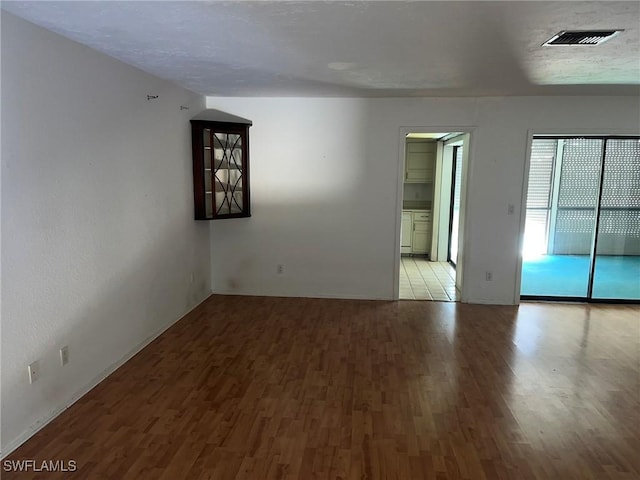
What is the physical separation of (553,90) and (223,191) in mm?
3602

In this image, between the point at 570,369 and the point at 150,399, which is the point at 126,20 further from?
the point at 570,369

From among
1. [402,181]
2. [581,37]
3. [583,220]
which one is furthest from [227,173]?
[583,220]

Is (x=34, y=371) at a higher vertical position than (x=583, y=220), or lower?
lower

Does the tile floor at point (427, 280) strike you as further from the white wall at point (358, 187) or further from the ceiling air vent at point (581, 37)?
the ceiling air vent at point (581, 37)

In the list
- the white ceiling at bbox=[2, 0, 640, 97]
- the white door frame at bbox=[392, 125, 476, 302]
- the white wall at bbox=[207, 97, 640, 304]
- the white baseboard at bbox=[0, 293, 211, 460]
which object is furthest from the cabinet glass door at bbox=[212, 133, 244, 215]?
the white door frame at bbox=[392, 125, 476, 302]

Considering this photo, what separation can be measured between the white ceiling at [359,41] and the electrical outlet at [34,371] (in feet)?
6.32

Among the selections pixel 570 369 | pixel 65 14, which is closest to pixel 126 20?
pixel 65 14

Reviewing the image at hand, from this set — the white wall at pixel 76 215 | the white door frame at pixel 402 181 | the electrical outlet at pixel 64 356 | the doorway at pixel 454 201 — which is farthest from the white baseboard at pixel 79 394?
the doorway at pixel 454 201

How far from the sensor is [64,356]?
2750 millimetres

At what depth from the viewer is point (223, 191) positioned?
4.82m

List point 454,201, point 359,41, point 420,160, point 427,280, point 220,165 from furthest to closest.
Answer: point 420,160, point 454,201, point 427,280, point 220,165, point 359,41

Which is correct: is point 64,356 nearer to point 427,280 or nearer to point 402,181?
point 402,181

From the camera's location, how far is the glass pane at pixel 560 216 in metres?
5.02

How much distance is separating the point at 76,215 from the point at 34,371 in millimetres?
984
